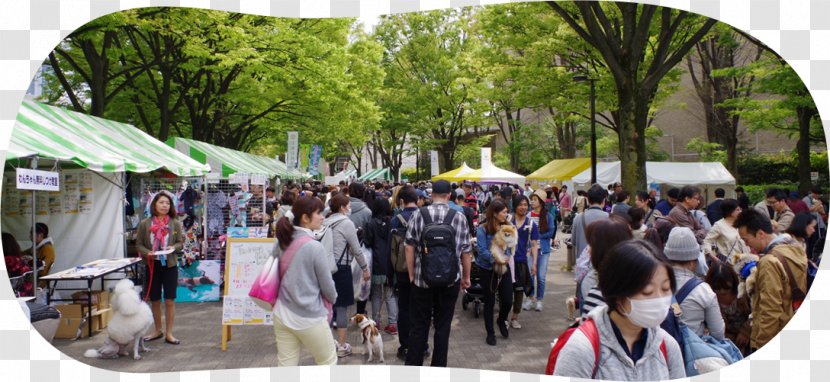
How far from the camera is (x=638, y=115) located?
11508 millimetres

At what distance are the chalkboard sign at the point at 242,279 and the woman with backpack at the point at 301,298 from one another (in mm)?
2312

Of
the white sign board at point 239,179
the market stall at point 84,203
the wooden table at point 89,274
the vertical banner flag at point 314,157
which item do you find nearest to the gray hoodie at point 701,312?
the wooden table at point 89,274

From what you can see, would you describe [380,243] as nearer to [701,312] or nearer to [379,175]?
[701,312]

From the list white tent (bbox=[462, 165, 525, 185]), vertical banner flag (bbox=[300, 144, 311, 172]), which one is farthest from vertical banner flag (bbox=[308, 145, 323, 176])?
white tent (bbox=[462, 165, 525, 185])

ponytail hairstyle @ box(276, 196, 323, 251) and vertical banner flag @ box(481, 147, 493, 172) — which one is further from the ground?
vertical banner flag @ box(481, 147, 493, 172)

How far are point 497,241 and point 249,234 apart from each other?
389 centimetres

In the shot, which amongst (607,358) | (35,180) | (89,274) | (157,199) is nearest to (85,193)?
(89,274)

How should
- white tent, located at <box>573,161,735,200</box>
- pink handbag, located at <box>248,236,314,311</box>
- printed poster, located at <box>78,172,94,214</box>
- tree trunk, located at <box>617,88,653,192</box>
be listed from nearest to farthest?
pink handbag, located at <box>248,236,314,311</box>
printed poster, located at <box>78,172,94,214</box>
tree trunk, located at <box>617,88,653,192</box>
white tent, located at <box>573,161,735,200</box>

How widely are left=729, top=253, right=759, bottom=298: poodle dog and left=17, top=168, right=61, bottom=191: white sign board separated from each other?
228 inches

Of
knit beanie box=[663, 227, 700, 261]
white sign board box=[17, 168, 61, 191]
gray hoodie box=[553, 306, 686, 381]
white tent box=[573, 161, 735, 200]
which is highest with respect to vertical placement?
white tent box=[573, 161, 735, 200]

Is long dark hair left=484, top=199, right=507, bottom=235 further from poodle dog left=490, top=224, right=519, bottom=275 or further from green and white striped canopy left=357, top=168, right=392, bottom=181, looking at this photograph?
green and white striped canopy left=357, top=168, right=392, bottom=181

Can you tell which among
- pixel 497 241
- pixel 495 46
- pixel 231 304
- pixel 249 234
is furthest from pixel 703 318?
pixel 495 46

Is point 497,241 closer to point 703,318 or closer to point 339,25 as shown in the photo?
point 703,318

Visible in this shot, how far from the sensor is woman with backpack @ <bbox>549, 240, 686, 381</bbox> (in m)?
2.07
